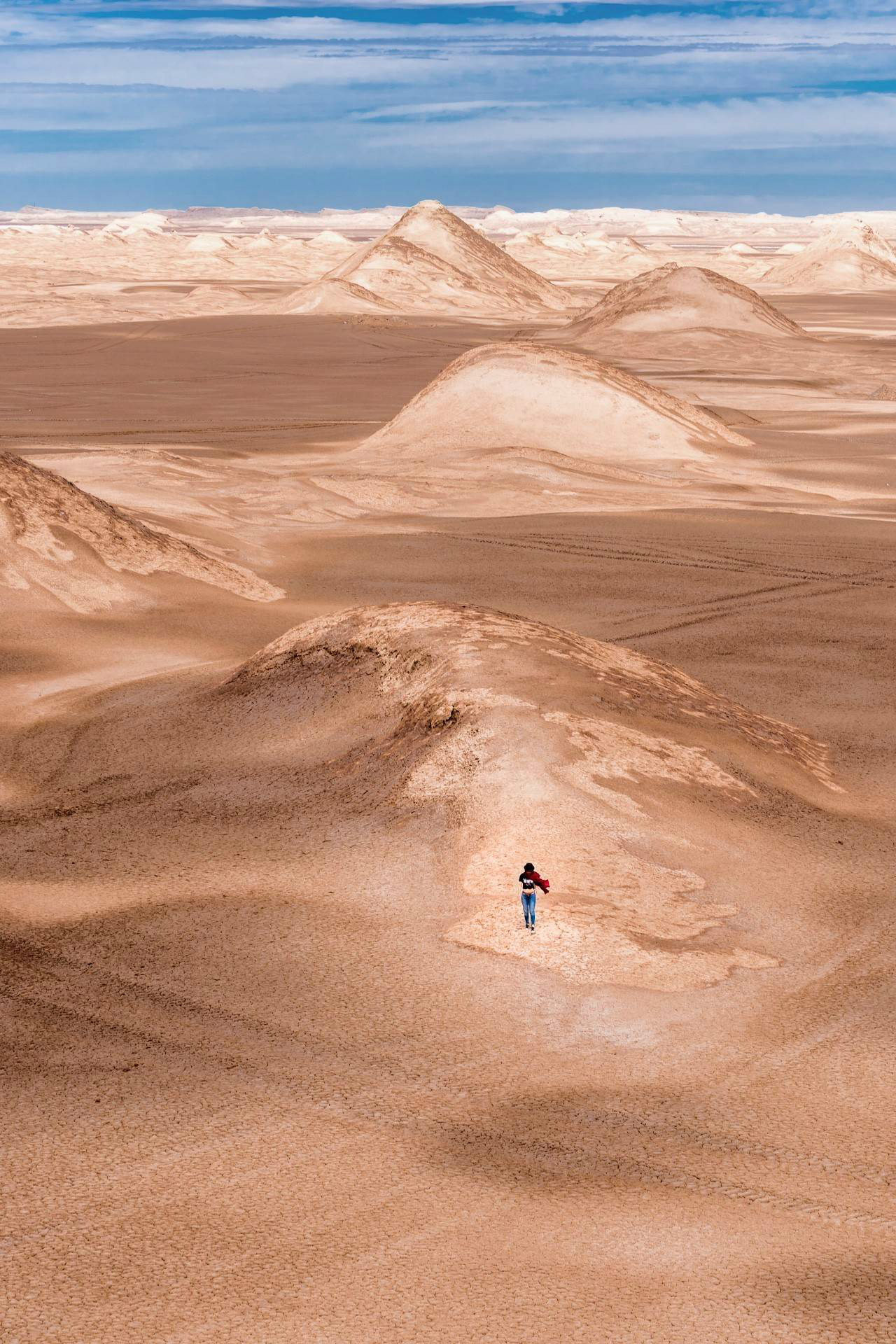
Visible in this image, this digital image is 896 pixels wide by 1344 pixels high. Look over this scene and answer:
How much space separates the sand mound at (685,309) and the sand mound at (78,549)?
39.5 metres

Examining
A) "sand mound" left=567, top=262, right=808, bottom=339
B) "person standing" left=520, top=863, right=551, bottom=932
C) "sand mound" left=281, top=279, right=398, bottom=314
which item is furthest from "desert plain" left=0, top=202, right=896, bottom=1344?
"sand mound" left=281, top=279, right=398, bottom=314

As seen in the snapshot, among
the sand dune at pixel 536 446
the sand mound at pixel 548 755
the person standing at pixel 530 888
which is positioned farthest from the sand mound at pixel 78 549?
the person standing at pixel 530 888

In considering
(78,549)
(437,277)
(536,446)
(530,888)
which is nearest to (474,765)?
(530,888)

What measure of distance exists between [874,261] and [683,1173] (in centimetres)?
10163

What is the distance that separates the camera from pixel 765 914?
757cm

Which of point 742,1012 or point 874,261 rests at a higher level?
point 874,261

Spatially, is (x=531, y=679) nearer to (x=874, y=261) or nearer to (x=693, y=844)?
(x=693, y=844)

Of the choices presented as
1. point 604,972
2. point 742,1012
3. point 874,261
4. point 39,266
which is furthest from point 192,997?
point 39,266

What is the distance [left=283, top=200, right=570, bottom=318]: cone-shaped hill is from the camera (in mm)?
74375

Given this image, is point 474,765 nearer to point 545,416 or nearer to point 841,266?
point 545,416

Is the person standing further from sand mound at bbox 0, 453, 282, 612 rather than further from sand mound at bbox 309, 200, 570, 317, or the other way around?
sand mound at bbox 309, 200, 570, 317

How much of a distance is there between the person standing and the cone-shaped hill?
6605 cm

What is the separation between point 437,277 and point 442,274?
2.51ft

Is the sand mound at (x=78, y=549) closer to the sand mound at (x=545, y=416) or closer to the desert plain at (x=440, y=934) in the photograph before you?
the desert plain at (x=440, y=934)
